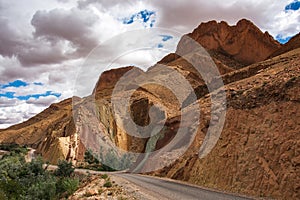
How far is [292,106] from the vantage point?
17078 mm

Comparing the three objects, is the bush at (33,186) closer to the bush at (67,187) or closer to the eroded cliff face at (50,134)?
the bush at (67,187)

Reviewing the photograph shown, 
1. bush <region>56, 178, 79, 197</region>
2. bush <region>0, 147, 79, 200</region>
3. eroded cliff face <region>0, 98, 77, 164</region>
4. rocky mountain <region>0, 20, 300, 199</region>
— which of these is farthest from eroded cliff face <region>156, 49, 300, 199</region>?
eroded cliff face <region>0, 98, 77, 164</region>

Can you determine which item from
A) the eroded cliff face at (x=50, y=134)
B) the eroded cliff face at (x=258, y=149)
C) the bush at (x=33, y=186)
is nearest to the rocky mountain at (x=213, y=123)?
the eroded cliff face at (x=258, y=149)

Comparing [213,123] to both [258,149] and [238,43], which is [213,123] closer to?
[258,149]

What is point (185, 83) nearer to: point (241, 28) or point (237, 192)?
point (241, 28)

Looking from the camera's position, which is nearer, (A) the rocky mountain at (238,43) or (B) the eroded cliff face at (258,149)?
(B) the eroded cliff face at (258,149)

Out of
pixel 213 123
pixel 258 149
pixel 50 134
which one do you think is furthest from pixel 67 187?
pixel 50 134

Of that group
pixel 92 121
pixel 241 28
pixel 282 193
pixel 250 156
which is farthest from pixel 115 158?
pixel 241 28

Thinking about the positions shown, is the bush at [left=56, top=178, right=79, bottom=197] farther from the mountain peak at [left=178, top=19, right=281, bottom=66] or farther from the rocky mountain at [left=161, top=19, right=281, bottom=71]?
the mountain peak at [left=178, top=19, right=281, bottom=66]

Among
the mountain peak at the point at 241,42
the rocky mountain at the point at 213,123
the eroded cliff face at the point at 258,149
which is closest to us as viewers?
the eroded cliff face at the point at 258,149

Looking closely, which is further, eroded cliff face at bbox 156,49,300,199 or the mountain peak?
the mountain peak

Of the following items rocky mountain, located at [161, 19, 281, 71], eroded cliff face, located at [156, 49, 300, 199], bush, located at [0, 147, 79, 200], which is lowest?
bush, located at [0, 147, 79, 200]

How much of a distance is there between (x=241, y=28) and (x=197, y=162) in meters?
86.7

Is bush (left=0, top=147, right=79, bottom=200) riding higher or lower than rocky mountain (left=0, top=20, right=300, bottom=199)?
lower
